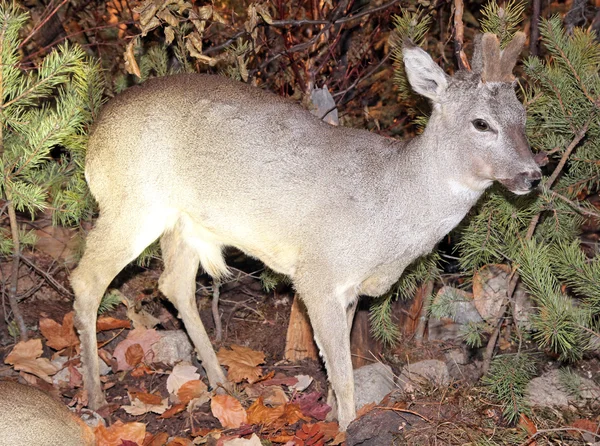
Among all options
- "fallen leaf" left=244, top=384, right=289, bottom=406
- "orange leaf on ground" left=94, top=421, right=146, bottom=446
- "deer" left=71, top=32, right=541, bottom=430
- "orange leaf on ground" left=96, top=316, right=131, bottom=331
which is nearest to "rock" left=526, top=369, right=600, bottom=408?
"deer" left=71, top=32, right=541, bottom=430

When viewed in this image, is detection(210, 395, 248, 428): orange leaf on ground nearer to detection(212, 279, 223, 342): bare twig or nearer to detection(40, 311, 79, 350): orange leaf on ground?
detection(212, 279, 223, 342): bare twig

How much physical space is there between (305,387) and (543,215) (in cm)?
210

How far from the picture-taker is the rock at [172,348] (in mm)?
6145

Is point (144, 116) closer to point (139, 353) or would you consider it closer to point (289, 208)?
point (289, 208)

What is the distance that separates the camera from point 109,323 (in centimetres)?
623

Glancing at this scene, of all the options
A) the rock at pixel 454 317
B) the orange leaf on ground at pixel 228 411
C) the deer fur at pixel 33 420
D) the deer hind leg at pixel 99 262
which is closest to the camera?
the deer fur at pixel 33 420

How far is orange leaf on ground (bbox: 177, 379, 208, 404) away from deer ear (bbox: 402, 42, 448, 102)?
2553mm

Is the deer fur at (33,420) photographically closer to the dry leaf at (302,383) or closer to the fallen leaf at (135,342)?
the fallen leaf at (135,342)

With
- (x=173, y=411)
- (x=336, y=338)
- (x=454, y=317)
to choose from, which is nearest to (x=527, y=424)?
(x=336, y=338)

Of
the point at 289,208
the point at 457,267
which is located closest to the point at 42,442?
the point at 289,208

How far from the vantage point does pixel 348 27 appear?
704cm

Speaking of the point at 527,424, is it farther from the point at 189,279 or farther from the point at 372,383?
the point at 189,279

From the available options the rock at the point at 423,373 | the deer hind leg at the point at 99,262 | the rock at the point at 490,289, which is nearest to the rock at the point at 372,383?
the rock at the point at 423,373

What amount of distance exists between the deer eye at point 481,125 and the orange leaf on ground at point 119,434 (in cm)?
276
